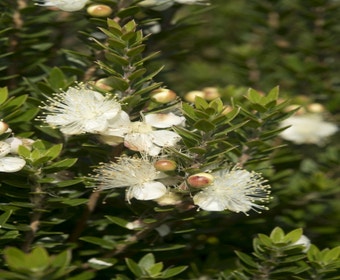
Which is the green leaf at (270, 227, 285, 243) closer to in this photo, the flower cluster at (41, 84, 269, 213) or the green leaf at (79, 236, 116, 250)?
the flower cluster at (41, 84, 269, 213)

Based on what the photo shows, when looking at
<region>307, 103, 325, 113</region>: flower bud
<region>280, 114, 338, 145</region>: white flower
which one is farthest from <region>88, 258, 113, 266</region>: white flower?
<region>307, 103, 325, 113</region>: flower bud

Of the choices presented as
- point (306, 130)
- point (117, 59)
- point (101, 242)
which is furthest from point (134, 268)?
point (306, 130)

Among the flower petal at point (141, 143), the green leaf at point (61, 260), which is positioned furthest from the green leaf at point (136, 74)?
the green leaf at point (61, 260)

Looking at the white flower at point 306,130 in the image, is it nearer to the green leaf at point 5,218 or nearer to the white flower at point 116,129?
the white flower at point 116,129

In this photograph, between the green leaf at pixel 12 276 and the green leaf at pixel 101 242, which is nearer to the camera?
the green leaf at pixel 12 276

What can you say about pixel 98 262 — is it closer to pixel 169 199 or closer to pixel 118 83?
pixel 169 199
